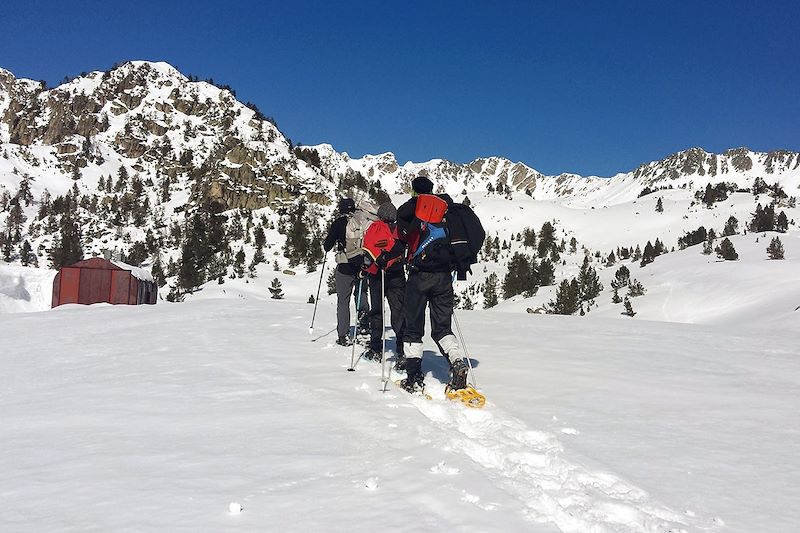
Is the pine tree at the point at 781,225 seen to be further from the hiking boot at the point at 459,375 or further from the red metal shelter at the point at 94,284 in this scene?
the hiking boot at the point at 459,375

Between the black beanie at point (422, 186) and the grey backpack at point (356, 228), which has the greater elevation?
the black beanie at point (422, 186)

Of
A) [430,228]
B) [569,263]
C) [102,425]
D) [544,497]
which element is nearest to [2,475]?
[102,425]

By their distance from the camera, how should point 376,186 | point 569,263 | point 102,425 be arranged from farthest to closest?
1. point 376,186
2. point 569,263
3. point 102,425

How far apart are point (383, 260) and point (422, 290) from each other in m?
1.03

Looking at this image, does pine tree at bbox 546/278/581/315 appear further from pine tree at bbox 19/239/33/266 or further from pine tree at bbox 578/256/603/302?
pine tree at bbox 19/239/33/266

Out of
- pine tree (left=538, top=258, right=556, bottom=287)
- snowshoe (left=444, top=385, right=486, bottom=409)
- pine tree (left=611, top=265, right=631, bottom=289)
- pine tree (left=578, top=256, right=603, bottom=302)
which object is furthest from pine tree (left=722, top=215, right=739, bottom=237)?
snowshoe (left=444, top=385, right=486, bottom=409)

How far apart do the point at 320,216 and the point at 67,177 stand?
216 ft

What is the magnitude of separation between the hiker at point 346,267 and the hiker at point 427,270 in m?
1.67

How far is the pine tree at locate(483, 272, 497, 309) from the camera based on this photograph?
133ft

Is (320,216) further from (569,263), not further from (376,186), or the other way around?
(569,263)

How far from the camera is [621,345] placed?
8.50 m

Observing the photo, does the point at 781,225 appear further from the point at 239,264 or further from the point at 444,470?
the point at 444,470

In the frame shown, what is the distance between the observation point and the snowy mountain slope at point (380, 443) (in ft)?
8.86

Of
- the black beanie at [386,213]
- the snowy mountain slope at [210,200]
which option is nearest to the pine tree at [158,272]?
the snowy mountain slope at [210,200]
